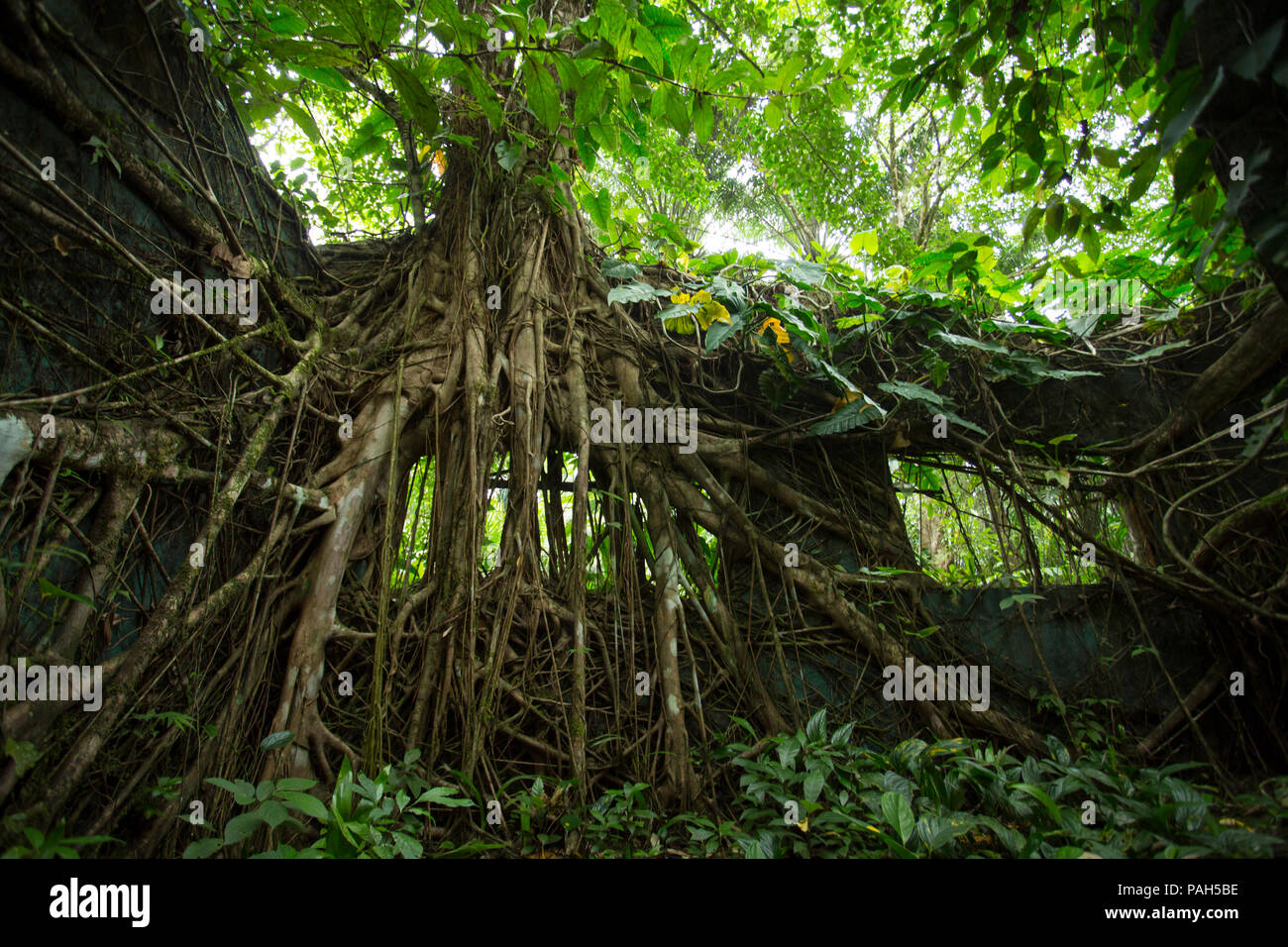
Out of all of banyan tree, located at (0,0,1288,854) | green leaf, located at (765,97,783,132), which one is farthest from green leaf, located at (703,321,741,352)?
green leaf, located at (765,97,783,132)

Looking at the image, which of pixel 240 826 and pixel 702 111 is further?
pixel 702 111

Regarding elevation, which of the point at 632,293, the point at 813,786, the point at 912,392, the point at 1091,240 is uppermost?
the point at 632,293

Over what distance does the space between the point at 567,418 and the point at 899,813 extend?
82.5 inches

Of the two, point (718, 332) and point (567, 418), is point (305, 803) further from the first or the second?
point (718, 332)

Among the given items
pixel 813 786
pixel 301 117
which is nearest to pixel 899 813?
pixel 813 786

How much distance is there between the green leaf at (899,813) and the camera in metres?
1.70

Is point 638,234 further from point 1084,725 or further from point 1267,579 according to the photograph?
point 1267,579

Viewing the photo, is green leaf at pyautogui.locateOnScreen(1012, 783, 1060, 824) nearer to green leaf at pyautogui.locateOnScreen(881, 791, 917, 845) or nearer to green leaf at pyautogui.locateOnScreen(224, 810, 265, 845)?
green leaf at pyautogui.locateOnScreen(881, 791, 917, 845)

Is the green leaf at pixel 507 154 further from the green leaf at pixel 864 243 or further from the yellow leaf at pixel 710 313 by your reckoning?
the green leaf at pixel 864 243

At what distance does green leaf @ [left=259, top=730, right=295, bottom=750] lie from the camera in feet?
6.41

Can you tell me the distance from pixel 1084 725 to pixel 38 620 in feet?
12.2

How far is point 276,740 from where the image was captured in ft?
6.52

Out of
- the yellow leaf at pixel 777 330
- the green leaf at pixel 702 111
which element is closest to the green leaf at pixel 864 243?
the yellow leaf at pixel 777 330

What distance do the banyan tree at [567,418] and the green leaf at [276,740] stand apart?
0.04m
